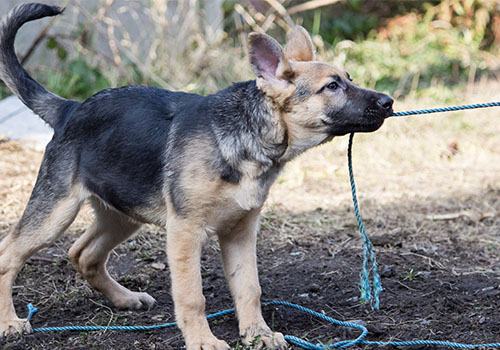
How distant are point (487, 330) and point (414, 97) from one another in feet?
23.0

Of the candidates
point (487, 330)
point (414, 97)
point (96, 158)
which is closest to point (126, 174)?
point (96, 158)

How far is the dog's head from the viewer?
391 centimetres

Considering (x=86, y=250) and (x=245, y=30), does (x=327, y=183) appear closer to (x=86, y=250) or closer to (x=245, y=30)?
(x=86, y=250)

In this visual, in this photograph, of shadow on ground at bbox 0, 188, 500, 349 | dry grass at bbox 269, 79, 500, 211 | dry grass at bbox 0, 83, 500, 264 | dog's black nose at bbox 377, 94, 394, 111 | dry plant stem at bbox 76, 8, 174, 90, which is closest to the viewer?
dog's black nose at bbox 377, 94, 394, 111

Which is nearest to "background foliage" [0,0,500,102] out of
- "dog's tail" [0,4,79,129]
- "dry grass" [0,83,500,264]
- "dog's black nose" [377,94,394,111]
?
"dry grass" [0,83,500,264]

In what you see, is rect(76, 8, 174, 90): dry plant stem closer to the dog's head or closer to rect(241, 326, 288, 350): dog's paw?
the dog's head

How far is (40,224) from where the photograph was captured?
4309 mm

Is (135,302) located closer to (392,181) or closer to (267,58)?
(267,58)

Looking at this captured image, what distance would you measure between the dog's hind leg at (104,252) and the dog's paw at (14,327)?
2.05 ft

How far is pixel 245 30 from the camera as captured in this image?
38.6 ft

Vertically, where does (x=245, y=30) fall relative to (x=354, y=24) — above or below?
above

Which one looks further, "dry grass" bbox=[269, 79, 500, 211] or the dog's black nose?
"dry grass" bbox=[269, 79, 500, 211]

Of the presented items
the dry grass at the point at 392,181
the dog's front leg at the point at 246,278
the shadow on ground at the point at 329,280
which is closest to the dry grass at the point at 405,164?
the dry grass at the point at 392,181

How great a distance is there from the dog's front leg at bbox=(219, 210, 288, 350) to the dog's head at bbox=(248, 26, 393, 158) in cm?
61
